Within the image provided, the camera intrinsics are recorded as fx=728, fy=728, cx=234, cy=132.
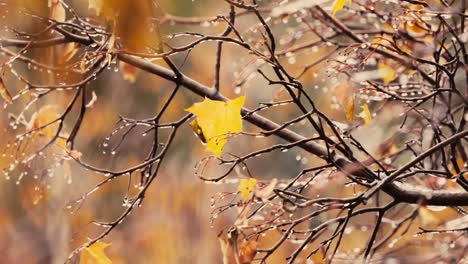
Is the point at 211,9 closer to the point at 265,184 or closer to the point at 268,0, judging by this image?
the point at 268,0

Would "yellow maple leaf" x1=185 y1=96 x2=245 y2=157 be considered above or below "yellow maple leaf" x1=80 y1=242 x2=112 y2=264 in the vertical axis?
above

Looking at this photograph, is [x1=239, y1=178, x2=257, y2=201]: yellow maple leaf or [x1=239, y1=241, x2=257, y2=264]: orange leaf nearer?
[x1=239, y1=241, x2=257, y2=264]: orange leaf

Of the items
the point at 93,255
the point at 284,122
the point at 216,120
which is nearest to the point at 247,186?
the point at 216,120

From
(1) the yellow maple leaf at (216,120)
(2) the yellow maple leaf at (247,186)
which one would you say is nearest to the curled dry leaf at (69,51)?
(1) the yellow maple leaf at (216,120)

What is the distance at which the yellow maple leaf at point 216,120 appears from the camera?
1.17 metres

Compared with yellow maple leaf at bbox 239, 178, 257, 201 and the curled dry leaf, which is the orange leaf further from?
the curled dry leaf

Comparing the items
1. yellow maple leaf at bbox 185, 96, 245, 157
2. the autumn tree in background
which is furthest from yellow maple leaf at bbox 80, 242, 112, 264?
yellow maple leaf at bbox 185, 96, 245, 157

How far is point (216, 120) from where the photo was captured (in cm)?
121

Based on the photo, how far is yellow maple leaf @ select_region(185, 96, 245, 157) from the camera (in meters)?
1.17

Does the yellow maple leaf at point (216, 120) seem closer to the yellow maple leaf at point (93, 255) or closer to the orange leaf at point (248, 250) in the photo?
the orange leaf at point (248, 250)

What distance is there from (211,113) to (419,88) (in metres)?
0.56

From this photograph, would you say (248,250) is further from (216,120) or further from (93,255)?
(93,255)

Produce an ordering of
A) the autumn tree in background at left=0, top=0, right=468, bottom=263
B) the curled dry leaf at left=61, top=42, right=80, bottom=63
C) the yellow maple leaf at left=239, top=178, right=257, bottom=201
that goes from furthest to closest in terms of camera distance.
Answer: the curled dry leaf at left=61, top=42, right=80, bottom=63, the yellow maple leaf at left=239, top=178, right=257, bottom=201, the autumn tree in background at left=0, top=0, right=468, bottom=263

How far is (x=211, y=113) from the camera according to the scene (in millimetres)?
1229
